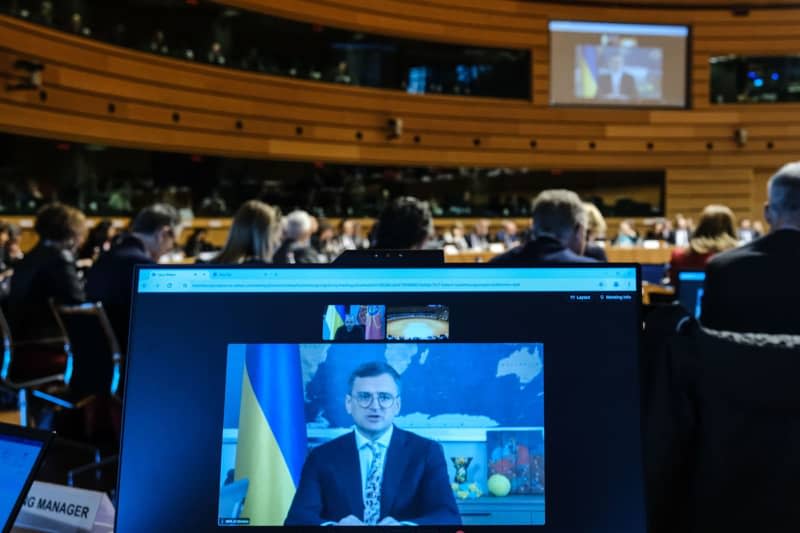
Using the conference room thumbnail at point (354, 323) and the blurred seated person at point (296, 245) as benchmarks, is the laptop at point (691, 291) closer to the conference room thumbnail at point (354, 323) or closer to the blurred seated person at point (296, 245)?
the blurred seated person at point (296, 245)

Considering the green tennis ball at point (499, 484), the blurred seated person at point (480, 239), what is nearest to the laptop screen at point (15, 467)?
the green tennis ball at point (499, 484)

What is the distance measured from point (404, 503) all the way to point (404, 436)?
7cm

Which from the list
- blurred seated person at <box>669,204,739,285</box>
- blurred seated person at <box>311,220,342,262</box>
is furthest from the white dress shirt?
blurred seated person at <box>311,220,342,262</box>

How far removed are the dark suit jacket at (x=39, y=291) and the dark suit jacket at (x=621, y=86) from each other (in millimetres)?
12443

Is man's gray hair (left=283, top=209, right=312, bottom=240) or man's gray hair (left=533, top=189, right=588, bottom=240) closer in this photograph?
man's gray hair (left=533, top=189, right=588, bottom=240)

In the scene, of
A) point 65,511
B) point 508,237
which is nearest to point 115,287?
point 65,511

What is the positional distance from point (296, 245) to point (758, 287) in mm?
3582

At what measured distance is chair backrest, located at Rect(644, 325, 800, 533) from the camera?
97 centimetres

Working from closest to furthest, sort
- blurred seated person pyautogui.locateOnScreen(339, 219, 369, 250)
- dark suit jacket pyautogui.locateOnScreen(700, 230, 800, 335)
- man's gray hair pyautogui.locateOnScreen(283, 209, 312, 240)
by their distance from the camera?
1. dark suit jacket pyautogui.locateOnScreen(700, 230, 800, 335)
2. man's gray hair pyautogui.locateOnScreen(283, 209, 312, 240)
3. blurred seated person pyautogui.locateOnScreen(339, 219, 369, 250)

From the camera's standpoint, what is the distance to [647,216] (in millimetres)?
15883

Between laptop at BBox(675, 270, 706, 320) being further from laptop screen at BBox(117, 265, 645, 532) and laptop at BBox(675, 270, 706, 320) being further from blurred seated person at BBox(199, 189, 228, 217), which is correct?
blurred seated person at BBox(199, 189, 228, 217)

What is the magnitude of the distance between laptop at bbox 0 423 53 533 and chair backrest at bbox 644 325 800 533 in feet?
2.25

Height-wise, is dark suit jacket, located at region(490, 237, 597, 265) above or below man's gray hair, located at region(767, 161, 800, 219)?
below

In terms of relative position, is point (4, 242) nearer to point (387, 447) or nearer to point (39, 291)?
point (39, 291)
